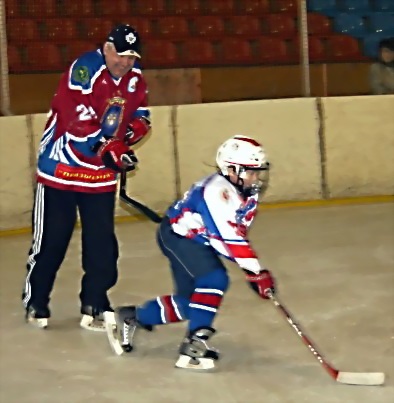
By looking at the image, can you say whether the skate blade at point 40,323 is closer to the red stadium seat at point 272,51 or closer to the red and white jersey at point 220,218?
the red and white jersey at point 220,218

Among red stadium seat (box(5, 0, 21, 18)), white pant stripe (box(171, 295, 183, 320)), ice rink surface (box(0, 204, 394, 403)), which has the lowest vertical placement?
ice rink surface (box(0, 204, 394, 403))

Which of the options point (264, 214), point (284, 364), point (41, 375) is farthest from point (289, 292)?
point (264, 214)

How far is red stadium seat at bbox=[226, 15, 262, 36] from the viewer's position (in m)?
8.91

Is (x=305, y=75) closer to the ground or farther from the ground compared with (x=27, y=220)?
farther from the ground

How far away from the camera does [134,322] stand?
3965mm

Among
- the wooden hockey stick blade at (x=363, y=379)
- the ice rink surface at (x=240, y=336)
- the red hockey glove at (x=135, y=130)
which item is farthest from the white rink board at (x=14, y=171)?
the wooden hockey stick blade at (x=363, y=379)

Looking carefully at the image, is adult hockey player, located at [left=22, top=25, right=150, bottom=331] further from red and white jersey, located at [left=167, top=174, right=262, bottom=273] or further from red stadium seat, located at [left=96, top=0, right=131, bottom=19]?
red stadium seat, located at [left=96, top=0, right=131, bottom=19]

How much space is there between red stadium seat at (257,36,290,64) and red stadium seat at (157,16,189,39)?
707 millimetres

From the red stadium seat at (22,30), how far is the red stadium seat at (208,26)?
1.88 metres

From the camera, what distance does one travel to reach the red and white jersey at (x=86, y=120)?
161 inches

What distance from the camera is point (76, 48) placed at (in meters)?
7.91

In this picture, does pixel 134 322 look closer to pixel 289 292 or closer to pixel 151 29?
pixel 289 292

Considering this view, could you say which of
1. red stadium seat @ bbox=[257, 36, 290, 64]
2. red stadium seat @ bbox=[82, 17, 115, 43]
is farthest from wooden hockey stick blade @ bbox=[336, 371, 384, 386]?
red stadium seat @ bbox=[82, 17, 115, 43]

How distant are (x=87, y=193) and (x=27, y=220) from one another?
2.35 meters
